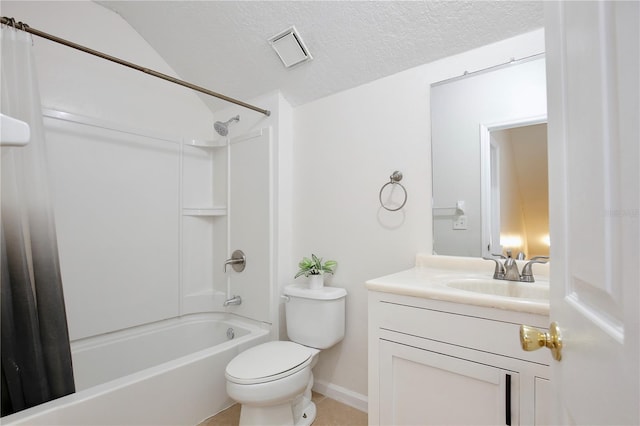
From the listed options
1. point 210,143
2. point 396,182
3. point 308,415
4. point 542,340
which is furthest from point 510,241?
point 210,143

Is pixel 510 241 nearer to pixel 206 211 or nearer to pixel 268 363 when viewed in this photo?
pixel 268 363

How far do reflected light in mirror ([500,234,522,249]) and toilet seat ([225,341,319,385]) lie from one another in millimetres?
1107

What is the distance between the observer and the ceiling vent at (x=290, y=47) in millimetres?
1702

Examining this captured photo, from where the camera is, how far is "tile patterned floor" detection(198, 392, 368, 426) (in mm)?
1638

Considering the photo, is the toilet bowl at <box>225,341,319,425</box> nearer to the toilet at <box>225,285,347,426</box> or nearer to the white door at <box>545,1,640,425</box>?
the toilet at <box>225,285,347,426</box>

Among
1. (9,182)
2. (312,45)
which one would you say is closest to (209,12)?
(312,45)

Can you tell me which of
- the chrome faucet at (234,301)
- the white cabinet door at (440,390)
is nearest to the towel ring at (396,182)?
the white cabinet door at (440,390)

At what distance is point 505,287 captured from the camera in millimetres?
1226

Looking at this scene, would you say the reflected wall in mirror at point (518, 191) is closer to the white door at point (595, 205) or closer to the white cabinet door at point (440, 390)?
the white cabinet door at point (440, 390)

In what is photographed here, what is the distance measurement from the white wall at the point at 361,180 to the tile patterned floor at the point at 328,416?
7 cm

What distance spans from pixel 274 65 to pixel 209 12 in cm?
47

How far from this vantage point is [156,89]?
224cm

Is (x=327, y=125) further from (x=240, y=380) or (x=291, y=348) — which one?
(x=240, y=380)

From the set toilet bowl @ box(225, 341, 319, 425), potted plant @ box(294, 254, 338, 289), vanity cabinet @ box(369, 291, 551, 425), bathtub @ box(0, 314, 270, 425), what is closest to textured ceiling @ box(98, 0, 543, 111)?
potted plant @ box(294, 254, 338, 289)
